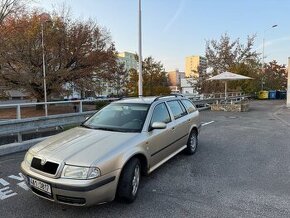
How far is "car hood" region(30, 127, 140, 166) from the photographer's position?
330cm

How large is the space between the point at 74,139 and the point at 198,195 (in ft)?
6.99

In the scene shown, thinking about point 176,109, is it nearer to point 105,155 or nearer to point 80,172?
point 105,155

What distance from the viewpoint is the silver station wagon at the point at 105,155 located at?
3158 mm

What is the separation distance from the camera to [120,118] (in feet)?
15.6

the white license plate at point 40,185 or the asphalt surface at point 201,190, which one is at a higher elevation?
the white license plate at point 40,185

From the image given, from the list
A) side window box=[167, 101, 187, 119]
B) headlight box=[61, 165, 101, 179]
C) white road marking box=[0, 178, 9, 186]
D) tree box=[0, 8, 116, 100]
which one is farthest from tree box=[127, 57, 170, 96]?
headlight box=[61, 165, 101, 179]

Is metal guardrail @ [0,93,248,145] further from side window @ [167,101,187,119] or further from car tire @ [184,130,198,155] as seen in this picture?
car tire @ [184,130,198,155]

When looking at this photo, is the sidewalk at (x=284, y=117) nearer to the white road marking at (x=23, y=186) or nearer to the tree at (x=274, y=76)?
the white road marking at (x=23, y=186)

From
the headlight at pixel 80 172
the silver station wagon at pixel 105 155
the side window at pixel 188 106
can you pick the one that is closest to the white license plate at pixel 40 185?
the silver station wagon at pixel 105 155

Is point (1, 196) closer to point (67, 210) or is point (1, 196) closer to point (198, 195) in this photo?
point (67, 210)

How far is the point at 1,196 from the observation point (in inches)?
159

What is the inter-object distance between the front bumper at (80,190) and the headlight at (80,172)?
2.0 inches

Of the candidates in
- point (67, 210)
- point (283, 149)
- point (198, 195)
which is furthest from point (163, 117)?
point (283, 149)

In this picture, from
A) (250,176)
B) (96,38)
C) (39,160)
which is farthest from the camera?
(96,38)
